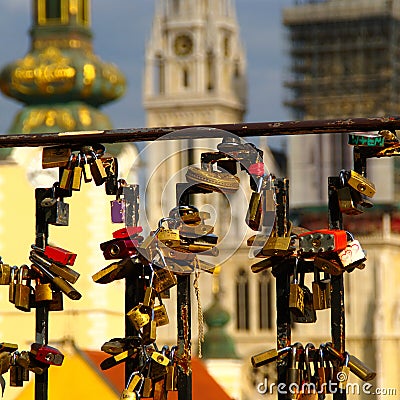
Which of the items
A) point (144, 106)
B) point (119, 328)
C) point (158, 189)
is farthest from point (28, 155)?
point (144, 106)

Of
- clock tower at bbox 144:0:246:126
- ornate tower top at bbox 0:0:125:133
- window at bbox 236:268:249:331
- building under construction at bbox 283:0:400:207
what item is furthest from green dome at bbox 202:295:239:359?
clock tower at bbox 144:0:246:126

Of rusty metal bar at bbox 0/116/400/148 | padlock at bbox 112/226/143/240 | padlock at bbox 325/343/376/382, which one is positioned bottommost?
padlock at bbox 325/343/376/382

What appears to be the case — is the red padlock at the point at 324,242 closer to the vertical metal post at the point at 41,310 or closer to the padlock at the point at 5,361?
the vertical metal post at the point at 41,310

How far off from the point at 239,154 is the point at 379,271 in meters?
53.6

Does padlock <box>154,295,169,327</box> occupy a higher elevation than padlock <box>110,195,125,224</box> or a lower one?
lower

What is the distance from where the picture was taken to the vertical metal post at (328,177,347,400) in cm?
454

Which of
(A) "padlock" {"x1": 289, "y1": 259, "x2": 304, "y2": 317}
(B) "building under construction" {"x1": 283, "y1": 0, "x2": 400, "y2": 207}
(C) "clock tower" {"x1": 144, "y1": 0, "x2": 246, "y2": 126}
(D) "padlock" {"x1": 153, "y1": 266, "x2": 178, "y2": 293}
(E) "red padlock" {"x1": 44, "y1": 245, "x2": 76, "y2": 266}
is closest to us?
(A) "padlock" {"x1": 289, "y1": 259, "x2": 304, "y2": 317}

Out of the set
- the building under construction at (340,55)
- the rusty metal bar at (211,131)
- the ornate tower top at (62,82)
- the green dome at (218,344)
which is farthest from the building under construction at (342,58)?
the rusty metal bar at (211,131)

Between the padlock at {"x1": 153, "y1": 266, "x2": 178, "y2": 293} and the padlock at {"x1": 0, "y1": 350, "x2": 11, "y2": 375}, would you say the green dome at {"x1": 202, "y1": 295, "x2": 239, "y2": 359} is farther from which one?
the padlock at {"x1": 153, "y1": 266, "x2": 178, "y2": 293}

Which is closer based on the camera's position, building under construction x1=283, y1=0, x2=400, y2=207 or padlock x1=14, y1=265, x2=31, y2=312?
padlock x1=14, y1=265, x2=31, y2=312

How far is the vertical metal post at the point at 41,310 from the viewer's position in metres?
4.81

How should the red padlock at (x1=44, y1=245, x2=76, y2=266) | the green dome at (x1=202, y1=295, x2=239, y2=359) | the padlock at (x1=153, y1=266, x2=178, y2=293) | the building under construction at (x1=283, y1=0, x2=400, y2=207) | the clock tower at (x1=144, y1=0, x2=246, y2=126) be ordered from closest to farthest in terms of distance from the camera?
the padlock at (x1=153, y1=266, x2=178, y2=293) < the red padlock at (x1=44, y1=245, x2=76, y2=266) < the green dome at (x1=202, y1=295, x2=239, y2=359) < the building under construction at (x1=283, y1=0, x2=400, y2=207) < the clock tower at (x1=144, y1=0, x2=246, y2=126)

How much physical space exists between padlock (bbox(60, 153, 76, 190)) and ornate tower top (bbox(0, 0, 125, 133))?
1734cm

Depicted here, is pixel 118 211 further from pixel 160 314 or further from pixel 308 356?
pixel 308 356
